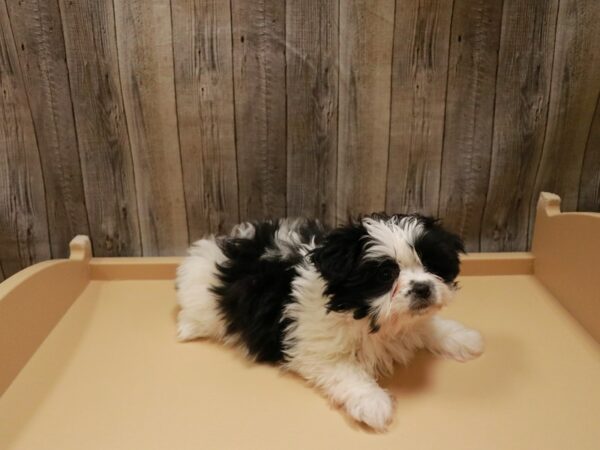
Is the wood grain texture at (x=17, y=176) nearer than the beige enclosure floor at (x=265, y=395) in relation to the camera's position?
No

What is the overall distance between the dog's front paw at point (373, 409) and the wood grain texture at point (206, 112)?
847 millimetres

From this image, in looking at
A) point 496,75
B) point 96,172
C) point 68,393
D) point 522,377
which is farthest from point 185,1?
point 522,377

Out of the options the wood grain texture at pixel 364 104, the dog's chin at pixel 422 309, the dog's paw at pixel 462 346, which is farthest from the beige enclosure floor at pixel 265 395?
the wood grain texture at pixel 364 104

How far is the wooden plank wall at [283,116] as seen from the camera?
5.31 feet

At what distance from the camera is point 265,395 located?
1327mm

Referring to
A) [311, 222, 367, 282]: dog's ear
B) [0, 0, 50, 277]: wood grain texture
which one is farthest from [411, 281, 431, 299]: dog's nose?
[0, 0, 50, 277]: wood grain texture

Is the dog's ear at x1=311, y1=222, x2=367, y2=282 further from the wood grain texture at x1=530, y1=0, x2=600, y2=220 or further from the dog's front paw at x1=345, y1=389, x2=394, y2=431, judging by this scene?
the wood grain texture at x1=530, y1=0, x2=600, y2=220

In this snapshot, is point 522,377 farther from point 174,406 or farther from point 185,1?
point 185,1

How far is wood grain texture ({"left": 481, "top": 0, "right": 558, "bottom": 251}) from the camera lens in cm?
163

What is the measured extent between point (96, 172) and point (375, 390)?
1161 mm

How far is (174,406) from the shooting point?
1.29 meters

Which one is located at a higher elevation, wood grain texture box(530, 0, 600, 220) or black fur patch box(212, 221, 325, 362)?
wood grain texture box(530, 0, 600, 220)

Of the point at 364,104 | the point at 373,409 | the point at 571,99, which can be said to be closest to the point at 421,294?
the point at 373,409

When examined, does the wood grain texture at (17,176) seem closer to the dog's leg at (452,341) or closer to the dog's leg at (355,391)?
the dog's leg at (355,391)
